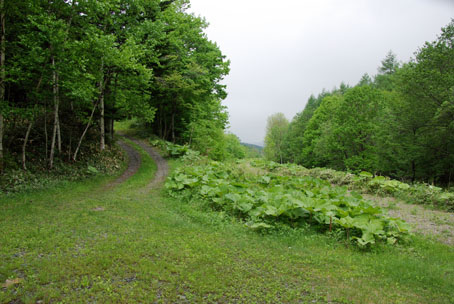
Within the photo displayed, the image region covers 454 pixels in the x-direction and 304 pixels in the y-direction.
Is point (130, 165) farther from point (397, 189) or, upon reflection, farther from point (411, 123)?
point (411, 123)

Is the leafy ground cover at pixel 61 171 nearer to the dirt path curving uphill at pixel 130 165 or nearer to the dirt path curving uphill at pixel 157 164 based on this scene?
the dirt path curving uphill at pixel 130 165

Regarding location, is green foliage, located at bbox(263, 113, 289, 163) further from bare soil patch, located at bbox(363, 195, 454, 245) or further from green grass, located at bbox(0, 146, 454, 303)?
green grass, located at bbox(0, 146, 454, 303)

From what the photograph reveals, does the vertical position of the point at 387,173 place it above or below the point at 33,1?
below

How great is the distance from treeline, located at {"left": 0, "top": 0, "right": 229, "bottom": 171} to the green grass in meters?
5.62

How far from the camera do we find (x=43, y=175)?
11344 millimetres

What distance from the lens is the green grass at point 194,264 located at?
397cm

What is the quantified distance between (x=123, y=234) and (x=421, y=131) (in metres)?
23.4

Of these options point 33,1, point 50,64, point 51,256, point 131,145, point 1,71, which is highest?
point 33,1

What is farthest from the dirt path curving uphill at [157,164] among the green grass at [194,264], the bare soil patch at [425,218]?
the bare soil patch at [425,218]

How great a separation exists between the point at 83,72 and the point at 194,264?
11916mm

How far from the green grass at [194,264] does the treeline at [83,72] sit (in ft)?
18.4

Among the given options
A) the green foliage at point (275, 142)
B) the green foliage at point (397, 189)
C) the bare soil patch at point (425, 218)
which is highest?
the green foliage at point (275, 142)

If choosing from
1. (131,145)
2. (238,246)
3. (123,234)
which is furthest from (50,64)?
(131,145)

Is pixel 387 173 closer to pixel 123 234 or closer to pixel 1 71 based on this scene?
pixel 123 234
